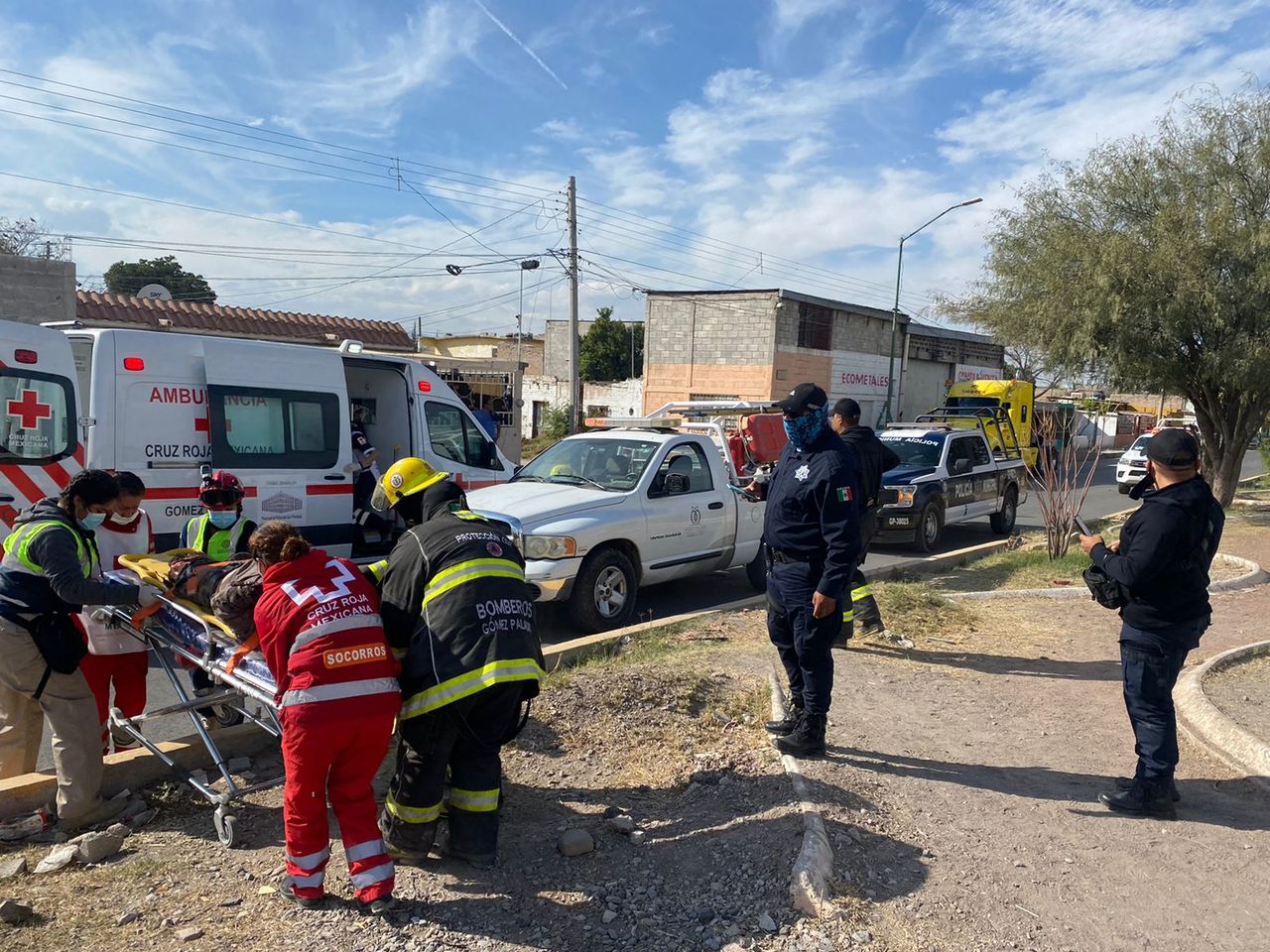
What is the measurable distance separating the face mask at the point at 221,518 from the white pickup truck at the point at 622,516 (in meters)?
2.60

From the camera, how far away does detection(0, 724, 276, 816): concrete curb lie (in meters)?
4.14

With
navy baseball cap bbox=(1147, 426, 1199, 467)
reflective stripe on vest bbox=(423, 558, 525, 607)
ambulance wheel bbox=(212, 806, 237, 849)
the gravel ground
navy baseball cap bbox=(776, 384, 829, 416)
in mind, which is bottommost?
ambulance wheel bbox=(212, 806, 237, 849)

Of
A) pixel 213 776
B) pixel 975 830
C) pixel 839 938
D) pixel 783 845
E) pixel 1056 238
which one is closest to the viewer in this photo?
pixel 839 938

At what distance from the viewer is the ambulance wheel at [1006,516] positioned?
14.8 metres

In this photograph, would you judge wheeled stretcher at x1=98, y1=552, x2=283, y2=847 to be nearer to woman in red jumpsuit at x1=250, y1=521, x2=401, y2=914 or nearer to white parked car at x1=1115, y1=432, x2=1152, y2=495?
woman in red jumpsuit at x1=250, y1=521, x2=401, y2=914

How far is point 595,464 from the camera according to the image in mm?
8797

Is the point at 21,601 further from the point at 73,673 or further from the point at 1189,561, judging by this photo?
the point at 1189,561

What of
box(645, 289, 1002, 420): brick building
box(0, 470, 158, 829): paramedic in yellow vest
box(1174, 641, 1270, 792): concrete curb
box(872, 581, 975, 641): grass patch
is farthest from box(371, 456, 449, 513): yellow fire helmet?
box(645, 289, 1002, 420): brick building

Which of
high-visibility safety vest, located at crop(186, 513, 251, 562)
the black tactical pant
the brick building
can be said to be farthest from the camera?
the brick building

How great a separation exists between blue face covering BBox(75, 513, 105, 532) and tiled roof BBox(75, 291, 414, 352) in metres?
14.2

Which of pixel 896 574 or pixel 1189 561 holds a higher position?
pixel 1189 561

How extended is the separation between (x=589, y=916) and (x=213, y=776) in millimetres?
2345

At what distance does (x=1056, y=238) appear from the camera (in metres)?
15.1

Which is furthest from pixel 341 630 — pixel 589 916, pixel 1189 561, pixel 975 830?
pixel 1189 561
